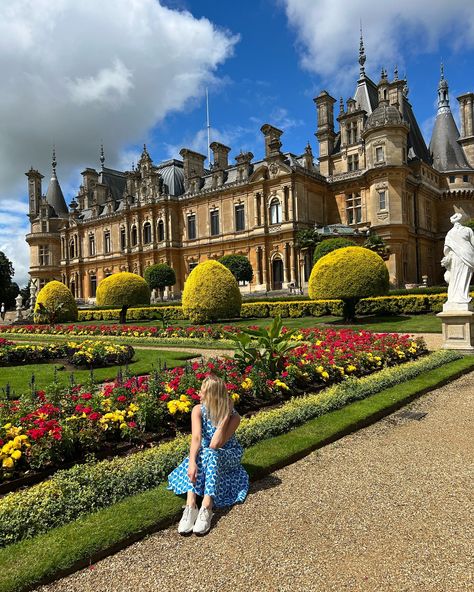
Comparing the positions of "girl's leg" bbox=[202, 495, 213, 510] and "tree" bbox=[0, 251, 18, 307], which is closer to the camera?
"girl's leg" bbox=[202, 495, 213, 510]

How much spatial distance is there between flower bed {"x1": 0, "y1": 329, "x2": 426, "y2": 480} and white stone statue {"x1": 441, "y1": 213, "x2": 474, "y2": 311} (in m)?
3.74

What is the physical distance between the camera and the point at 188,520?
11.9 ft

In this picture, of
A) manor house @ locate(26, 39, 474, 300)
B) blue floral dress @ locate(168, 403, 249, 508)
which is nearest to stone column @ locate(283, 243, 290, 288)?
manor house @ locate(26, 39, 474, 300)

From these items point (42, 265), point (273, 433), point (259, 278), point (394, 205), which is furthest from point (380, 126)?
point (42, 265)

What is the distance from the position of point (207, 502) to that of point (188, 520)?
196 mm

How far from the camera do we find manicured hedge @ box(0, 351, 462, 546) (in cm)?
352

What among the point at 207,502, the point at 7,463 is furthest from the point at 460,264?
the point at 7,463

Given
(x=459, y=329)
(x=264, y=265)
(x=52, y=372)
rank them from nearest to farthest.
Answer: (x=52, y=372), (x=459, y=329), (x=264, y=265)

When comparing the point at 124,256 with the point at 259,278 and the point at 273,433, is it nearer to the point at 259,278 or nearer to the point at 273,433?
the point at 259,278

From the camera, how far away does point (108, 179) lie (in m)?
58.2

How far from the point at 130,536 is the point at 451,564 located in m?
2.25

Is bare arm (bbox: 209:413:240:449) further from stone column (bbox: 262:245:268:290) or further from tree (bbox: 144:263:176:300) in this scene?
tree (bbox: 144:263:176:300)

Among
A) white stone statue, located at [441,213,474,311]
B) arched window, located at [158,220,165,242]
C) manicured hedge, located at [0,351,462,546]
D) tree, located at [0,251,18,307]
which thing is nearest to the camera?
manicured hedge, located at [0,351,462,546]

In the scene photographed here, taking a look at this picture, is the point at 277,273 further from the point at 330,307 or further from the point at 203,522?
the point at 203,522
